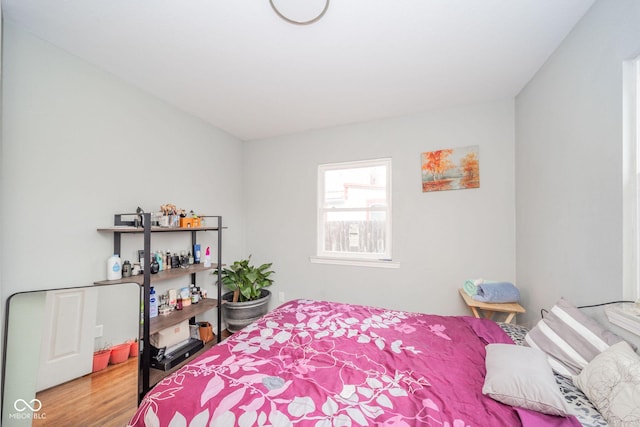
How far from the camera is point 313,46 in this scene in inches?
64.9

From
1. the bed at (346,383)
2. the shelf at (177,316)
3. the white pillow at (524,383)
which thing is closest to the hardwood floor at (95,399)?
the shelf at (177,316)

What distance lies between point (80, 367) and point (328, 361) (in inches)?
65.4

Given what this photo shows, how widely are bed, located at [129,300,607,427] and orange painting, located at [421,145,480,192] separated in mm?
1360

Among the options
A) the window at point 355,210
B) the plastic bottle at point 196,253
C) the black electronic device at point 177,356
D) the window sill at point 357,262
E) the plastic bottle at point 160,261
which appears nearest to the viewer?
the black electronic device at point 177,356

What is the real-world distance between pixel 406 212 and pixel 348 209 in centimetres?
69

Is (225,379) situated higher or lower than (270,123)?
lower

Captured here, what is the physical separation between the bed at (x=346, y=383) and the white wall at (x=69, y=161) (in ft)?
4.14

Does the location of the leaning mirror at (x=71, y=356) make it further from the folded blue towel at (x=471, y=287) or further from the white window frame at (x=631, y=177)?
the white window frame at (x=631, y=177)

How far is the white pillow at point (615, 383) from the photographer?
2.66 ft

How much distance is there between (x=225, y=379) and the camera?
1134mm

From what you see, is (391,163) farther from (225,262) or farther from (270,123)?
(225,262)

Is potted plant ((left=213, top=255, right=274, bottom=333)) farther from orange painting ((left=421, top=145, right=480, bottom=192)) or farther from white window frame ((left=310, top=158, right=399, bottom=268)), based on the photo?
orange painting ((left=421, top=145, right=480, bottom=192))

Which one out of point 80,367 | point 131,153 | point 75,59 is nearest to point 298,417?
point 80,367

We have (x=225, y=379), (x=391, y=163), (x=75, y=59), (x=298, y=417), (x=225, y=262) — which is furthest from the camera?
(x=225, y=262)
